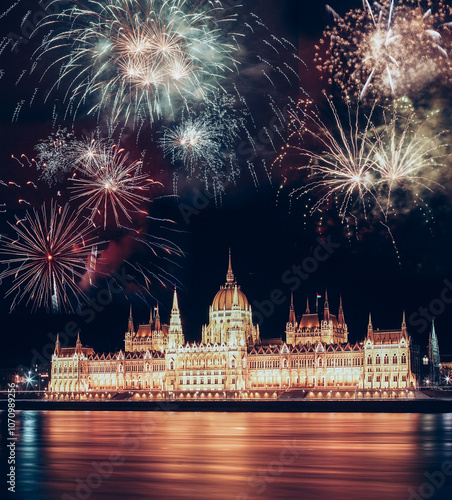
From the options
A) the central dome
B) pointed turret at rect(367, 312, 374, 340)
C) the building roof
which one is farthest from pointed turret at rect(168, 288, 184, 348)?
pointed turret at rect(367, 312, 374, 340)

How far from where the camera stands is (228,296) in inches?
5704

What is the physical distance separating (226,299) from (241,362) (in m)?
15.3

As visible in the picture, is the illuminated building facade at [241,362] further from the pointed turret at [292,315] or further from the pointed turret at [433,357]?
the pointed turret at [433,357]

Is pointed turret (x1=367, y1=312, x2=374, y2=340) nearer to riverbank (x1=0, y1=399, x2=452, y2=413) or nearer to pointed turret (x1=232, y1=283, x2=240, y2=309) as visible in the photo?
pointed turret (x1=232, y1=283, x2=240, y2=309)

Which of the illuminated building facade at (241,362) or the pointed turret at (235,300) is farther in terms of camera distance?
the pointed turret at (235,300)

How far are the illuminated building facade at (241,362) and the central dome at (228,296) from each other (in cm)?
18

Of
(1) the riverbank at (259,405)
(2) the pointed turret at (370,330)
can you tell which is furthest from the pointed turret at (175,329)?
(2) the pointed turret at (370,330)

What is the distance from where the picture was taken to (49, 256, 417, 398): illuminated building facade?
397 ft

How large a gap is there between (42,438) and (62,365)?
102 meters

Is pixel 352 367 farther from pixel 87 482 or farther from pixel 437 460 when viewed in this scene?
pixel 87 482

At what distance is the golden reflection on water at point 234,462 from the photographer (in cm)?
2814

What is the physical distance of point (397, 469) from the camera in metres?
33.3

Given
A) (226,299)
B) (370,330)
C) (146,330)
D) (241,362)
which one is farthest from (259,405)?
(146,330)

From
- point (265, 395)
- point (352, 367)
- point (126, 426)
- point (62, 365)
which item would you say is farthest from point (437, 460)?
point (62, 365)
